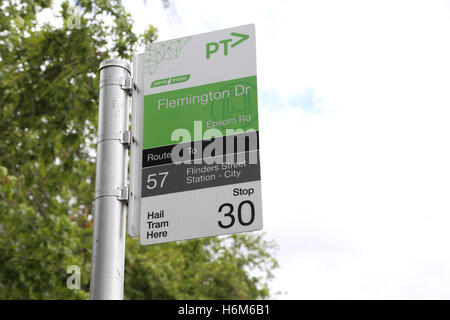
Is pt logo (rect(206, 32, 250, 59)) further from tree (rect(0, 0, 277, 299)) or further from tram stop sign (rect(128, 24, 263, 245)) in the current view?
tree (rect(0, 0, 277, 299))

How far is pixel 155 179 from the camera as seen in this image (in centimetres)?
285

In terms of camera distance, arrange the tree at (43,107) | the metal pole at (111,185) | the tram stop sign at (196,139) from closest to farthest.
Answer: the metal pole at (111,185) → the tram stop sign at (196,139) → the tree at (43,107)

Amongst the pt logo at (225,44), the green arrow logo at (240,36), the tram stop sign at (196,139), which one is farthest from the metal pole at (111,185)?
the green arrow logo at (240,36)

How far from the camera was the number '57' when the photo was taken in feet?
9.32

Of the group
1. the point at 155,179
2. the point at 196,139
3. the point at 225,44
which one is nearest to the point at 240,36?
the point at 225,44

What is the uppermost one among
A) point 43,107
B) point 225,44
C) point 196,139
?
point 43,107

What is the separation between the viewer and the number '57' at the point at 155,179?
9.32ft

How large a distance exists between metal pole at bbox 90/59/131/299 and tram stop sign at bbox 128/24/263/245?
0.30 ft

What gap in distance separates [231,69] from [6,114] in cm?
685

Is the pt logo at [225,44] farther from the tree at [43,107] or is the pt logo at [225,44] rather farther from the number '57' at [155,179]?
the tree at [43,107]

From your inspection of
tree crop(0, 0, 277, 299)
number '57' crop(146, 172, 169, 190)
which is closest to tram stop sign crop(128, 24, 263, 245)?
number '57' crop(146, 172, 169, 190)

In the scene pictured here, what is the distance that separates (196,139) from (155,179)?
0.27 m

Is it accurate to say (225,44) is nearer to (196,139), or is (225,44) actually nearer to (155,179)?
(196,139)
